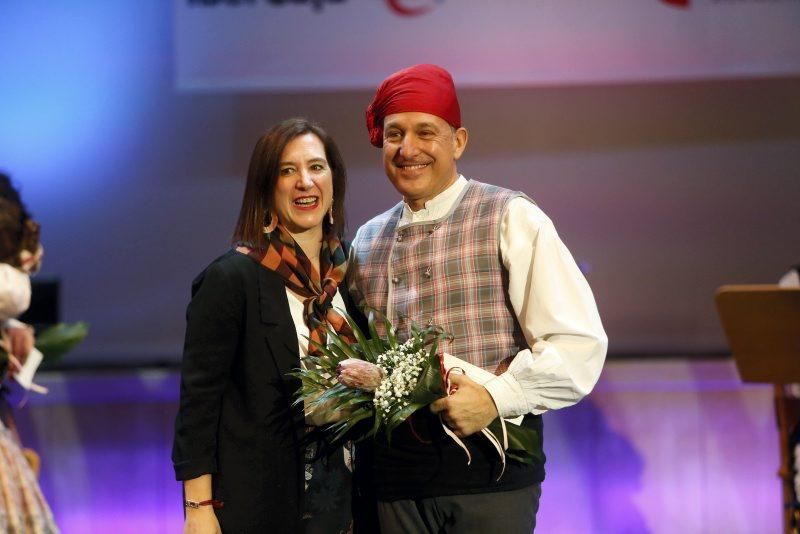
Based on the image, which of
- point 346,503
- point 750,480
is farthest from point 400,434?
point 750,480

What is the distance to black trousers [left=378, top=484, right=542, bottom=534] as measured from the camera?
225cm

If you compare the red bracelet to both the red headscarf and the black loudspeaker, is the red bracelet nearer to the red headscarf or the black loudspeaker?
the red headscarf

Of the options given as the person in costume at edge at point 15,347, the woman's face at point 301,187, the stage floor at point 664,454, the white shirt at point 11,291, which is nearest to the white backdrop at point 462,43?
the stage floor at point 664,454

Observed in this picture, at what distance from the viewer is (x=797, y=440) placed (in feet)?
12.5

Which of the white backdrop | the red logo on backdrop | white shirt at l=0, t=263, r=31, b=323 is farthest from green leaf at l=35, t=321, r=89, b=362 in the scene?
the red logo on backdrop

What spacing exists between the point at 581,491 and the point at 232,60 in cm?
264

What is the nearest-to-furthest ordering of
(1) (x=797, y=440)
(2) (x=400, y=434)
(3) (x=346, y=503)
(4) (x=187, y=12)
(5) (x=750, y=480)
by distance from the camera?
(2) (x=400, y=434) < (3) (x=346, y=503) < (1) (x=797, y=440) < (5) (x=750, y=480) < (4) (x=187, y=12)

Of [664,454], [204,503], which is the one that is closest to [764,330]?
[664,454]

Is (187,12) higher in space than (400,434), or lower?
higher

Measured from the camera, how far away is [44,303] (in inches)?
191

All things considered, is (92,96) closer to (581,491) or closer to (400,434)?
(581,491)

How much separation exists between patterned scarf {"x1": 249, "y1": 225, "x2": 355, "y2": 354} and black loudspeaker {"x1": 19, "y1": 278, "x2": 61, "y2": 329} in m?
2.62

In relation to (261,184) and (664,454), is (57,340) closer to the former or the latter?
(261,184)

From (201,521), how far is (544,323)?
937 millimetres
